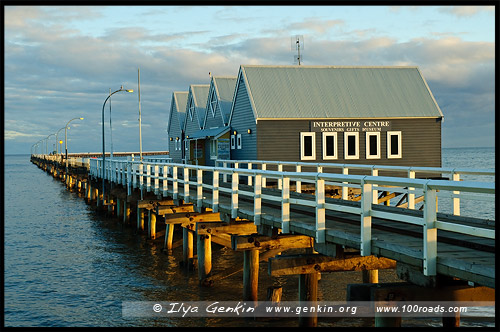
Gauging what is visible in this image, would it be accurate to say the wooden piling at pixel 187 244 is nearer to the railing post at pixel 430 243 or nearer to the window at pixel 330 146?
the railing post at pixel 430 243

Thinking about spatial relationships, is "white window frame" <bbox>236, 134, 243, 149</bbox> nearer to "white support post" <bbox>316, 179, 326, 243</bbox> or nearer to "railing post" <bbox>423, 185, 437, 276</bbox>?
"white support post" <bbox>316, 179, 326, 243</bbox>

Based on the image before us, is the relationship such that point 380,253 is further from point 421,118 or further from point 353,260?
point 421,118

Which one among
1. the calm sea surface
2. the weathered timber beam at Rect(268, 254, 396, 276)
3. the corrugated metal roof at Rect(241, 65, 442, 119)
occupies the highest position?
the corrugated metal roof at Rect(241, 65, 442, 119)

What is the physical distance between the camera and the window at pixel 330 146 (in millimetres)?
32250

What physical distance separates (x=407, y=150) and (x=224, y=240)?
20.0m

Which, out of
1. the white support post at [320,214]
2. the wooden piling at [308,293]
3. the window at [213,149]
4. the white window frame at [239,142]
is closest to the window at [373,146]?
the white window frame at [239,142]

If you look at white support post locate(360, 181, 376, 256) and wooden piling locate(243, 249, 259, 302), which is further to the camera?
wooden piling locate(243, 249, 259, 302)

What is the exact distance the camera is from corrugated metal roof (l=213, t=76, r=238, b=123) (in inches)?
1543

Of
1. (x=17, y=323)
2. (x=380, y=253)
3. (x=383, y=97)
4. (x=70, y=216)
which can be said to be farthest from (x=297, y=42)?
(x=380, y=253)

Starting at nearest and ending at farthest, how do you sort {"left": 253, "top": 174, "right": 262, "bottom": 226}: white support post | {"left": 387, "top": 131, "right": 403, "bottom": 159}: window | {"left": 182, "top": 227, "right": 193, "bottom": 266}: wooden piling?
{"left": 253, "top": 174, "right": 262, "bottom": 226}: white support post < {"left": 182, "top": 227, "right": 193, "bottom": 266}: wooden piling < {"left": 387, "top": 131, "right": 403, "bottom": 159}: window

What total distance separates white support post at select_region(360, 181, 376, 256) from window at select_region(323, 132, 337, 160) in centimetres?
2359

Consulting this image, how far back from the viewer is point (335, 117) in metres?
32.2

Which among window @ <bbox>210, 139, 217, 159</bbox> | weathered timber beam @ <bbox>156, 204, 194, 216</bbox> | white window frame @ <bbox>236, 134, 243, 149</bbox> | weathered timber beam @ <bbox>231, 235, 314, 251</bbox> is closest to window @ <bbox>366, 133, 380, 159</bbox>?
white window frame @ <bbox>236, 134, 243, 149</bbox>

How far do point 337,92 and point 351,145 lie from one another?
333 cm
